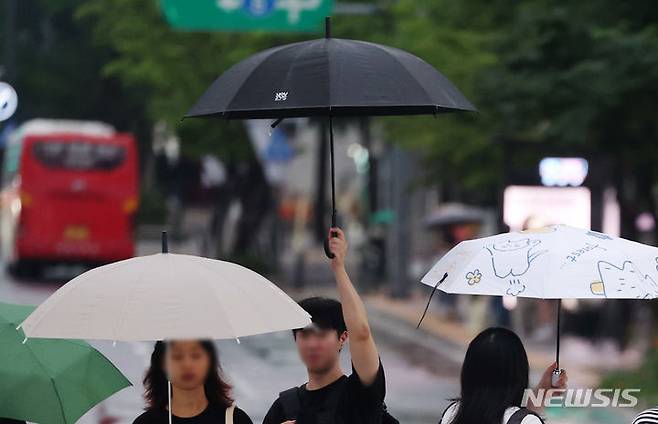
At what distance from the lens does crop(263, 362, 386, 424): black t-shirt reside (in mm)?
4746

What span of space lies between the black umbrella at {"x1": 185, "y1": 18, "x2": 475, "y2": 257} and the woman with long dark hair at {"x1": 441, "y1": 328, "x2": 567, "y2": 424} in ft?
3.96

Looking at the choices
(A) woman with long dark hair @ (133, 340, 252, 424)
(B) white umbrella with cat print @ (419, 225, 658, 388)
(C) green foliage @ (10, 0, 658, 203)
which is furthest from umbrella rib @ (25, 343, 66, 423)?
(C) green foliage @ (10, 0, 658, 203)

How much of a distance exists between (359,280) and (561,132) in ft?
63.9

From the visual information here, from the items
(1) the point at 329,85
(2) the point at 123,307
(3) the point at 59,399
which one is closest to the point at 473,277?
(1) the point at 329,85

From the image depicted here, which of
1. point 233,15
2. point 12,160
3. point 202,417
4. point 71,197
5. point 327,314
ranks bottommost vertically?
point 71,197

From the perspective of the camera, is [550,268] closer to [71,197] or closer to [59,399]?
[59,399]

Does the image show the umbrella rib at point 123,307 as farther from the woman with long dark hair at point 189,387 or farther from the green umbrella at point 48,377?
the green umbrella at point 48,377

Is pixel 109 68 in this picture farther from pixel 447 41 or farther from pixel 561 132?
pixel 561 132

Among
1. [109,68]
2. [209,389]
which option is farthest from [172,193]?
[209,389]

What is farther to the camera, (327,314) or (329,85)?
(329,85)

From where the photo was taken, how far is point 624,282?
16.9 feet

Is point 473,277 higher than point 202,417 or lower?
higher

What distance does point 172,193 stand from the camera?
58.3 meters

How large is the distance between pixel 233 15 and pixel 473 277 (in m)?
14.8
